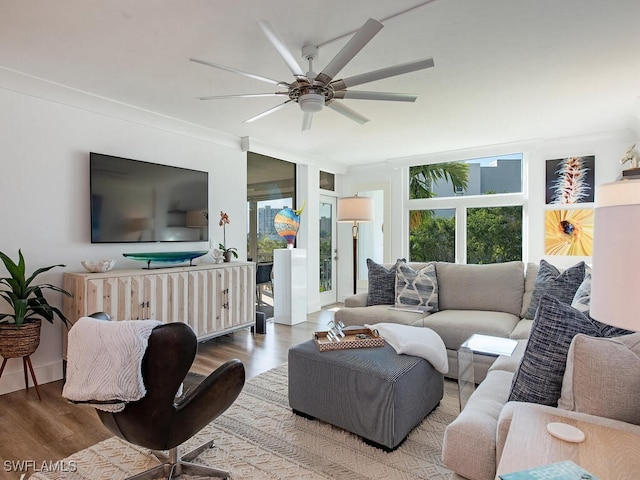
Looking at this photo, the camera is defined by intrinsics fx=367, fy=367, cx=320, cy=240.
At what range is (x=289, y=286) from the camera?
5062 mm

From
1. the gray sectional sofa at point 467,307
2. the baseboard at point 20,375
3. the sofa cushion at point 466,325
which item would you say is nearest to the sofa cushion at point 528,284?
the gray sectional sofa at point 467,307

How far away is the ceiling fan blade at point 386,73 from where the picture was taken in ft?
6.62

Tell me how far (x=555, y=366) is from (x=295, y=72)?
6.36ft

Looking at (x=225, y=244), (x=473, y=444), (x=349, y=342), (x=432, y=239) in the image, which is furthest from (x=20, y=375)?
(x=432, y=239)

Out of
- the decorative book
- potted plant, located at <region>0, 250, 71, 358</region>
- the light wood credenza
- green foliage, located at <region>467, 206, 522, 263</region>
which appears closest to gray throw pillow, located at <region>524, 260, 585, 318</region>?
green foliage, located at <region>467, 206, 522, 263</region>

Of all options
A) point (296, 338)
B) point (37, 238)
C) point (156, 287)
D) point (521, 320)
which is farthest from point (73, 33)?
point (521, 320)

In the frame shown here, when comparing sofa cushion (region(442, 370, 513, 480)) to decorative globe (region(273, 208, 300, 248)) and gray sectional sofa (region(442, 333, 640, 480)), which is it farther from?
decorative globe (region(273, 208, 300, 248))

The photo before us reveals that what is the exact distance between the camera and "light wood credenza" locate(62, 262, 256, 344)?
3023 millimetres

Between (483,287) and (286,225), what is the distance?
2.71 metres

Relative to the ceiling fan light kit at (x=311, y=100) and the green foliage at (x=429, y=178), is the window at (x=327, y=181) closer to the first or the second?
Result: the green foliage at (x=429, y=178)

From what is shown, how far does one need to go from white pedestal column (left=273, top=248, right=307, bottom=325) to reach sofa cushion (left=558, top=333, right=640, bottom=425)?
13.3 feet

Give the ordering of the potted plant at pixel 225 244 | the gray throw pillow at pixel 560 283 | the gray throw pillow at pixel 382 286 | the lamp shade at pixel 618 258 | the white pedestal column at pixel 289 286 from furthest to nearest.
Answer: the white pedestal column at pixel 289 286 → the potted plant at pixel 225 244 → the gray throw pillow at pixel 382 286 → the gray throw pillow at pixel 560 283 → the lamp shade at pixel 618 258

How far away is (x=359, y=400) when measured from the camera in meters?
2.12

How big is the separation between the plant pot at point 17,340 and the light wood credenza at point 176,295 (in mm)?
358
